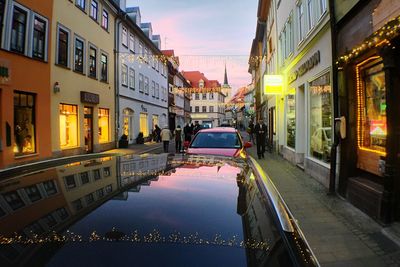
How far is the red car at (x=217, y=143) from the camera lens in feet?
32.8

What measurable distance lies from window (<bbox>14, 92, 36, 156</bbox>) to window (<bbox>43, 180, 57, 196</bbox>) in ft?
43.8

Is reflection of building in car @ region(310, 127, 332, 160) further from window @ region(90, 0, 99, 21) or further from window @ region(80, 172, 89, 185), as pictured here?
window @ region(90, 0, 99, 21)

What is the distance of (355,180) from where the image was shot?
7.82 m

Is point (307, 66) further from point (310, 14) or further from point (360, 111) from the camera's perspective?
point (360, 111)

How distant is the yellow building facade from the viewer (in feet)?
58.5

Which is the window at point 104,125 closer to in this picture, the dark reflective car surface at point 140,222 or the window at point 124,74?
the window at point 124,74

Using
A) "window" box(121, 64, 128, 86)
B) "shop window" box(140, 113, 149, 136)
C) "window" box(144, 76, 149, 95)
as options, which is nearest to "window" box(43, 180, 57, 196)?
"window" box(121, 64, 128, 86)

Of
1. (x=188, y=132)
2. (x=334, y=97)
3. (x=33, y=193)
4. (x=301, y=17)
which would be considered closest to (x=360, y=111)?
(x=334, y=97)

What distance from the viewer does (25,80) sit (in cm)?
1511

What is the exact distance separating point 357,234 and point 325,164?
454 centimetres

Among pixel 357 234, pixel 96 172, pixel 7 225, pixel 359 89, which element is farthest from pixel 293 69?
pixel 7 225

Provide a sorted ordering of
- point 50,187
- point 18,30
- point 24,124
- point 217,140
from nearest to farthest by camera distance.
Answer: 1. point 50,187
2. point 217,140
3. point 18,30
4. point 24,124

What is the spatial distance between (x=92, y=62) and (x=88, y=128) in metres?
3.86

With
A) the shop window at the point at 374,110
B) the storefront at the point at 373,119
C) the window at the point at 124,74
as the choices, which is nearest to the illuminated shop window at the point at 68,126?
the window at the point at 124,74
